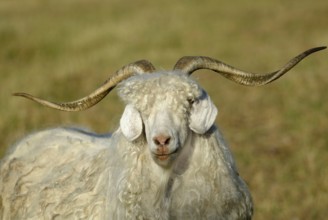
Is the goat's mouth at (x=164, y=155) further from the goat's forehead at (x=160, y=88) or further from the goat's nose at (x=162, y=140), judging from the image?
the goat's forehead at (x=160, y=88)

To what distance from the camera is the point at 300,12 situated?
25.5 metres

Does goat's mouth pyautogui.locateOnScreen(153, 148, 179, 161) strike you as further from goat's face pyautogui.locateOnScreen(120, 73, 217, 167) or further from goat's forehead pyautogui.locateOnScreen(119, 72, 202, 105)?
goat's forehead pyautogui.locateOnScreen(119, 72, 202, 105)

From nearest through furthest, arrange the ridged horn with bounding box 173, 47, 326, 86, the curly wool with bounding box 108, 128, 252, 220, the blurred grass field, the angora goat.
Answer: the angora goat
the curly wool with bounding box 108, 128, 252, 220
the ridged horn with bounding box 173, 47, 326, 86
the blurred grass field

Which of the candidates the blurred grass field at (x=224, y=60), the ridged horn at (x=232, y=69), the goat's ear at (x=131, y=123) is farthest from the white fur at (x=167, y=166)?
the blurred grass field at (x=224, y=60)

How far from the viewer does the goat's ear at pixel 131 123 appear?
5340 millimetres

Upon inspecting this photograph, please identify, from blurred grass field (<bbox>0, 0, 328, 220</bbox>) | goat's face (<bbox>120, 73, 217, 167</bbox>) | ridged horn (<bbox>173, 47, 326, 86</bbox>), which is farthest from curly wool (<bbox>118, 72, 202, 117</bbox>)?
blurred grass field (<bbox>0, 0, 328, 220</bbox>)

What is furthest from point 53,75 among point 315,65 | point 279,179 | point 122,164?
point 122,164

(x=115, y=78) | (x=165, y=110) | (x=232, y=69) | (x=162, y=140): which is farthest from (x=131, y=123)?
(x=232, y=69)

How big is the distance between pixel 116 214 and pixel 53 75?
1086cm

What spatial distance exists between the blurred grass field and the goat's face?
2.98ft

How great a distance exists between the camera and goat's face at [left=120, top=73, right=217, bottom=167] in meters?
5.22

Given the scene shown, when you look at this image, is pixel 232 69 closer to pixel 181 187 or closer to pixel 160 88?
pixel 160 88

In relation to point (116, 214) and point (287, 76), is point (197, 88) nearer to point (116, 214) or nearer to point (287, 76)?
point (116, 214)

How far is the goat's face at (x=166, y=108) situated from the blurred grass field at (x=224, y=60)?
91 cm
